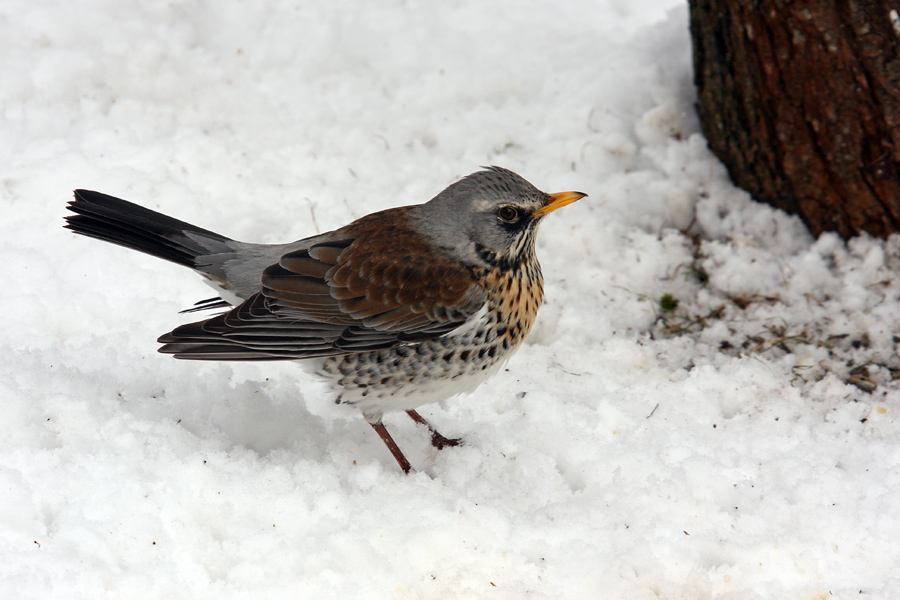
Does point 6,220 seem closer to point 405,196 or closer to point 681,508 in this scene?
point 405,196

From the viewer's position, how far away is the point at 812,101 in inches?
183

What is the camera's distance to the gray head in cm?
368

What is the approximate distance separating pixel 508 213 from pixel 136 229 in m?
1.75

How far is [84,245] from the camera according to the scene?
4707 mm

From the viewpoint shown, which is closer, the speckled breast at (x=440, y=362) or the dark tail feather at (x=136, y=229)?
the speckled breast at (x=440, y=362)

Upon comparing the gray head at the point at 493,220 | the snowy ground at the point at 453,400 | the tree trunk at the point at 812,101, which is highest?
the tree trunk at the point at 812,101

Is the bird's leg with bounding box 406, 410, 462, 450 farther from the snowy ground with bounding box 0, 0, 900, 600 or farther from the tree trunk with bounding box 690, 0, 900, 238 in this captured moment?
the tree trunk with bounding box 690, 0, 900, 238

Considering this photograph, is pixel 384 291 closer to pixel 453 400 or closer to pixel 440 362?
pixel 440 362

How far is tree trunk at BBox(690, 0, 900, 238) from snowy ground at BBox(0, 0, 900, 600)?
0.75ft

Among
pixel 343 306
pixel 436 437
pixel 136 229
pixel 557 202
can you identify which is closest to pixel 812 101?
pixel 557 202

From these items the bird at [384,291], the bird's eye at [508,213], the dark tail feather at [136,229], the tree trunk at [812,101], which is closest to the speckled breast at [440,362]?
the bird at [384,291]

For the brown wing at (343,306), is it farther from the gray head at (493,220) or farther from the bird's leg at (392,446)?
the bird's leg at (392,446)

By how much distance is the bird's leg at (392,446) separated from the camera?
375 cm

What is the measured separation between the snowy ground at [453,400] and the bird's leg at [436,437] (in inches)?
2.8
